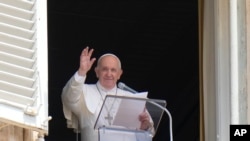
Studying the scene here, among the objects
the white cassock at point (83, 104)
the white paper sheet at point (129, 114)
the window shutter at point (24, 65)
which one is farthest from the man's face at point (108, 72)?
→ the window shutter at point (24, 65)

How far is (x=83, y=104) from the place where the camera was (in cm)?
681

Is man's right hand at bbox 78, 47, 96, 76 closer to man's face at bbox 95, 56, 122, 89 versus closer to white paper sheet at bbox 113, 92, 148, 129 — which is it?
man's face at bbox 95, 56, 122, 89

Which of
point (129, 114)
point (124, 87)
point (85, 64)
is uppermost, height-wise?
point (85, 64)

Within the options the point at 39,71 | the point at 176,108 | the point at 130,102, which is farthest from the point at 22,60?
the point at 176,108

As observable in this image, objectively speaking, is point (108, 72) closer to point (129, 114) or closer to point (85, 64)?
point (85, 64)

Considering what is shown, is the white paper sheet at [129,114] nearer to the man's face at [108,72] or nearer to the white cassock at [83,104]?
the white cassock at [83,104]

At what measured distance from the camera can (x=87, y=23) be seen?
824 cm

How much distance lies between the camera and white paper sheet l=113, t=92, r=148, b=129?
6.50 meters

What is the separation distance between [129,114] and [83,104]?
1.28ft

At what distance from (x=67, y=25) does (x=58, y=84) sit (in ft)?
1.93

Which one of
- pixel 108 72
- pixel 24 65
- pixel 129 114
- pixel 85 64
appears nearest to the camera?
pixel 24 65

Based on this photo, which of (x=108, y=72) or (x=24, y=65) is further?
(x=108, y=72)

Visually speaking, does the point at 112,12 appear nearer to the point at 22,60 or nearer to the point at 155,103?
the point at 155,103

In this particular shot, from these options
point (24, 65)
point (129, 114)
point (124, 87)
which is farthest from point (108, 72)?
point (24, 65)
